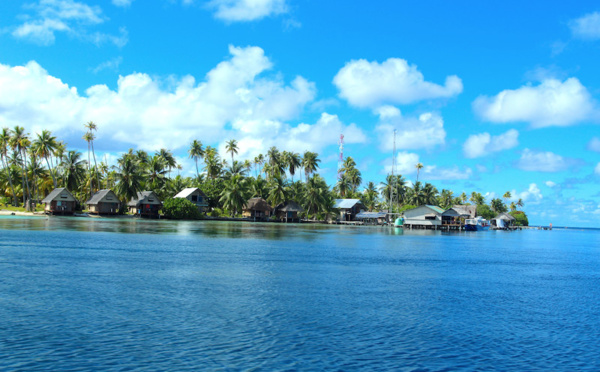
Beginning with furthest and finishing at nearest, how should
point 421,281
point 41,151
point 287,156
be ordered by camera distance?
point 287,156 < point 41,151 < point 421,281

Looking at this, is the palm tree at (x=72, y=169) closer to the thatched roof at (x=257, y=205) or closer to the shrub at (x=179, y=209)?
the shrub at (x=179, y=209)

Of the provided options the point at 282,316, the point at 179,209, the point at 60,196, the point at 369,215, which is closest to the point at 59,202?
the point at 60,196

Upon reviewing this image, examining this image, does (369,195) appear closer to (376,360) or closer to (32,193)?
(32,193)

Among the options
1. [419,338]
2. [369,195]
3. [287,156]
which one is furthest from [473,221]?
[419,338]

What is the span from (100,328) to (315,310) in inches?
258

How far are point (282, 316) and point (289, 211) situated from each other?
92721mm

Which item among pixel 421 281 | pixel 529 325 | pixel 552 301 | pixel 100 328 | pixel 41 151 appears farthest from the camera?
pixel 41 151

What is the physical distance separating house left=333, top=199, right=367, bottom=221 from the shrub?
37.3m

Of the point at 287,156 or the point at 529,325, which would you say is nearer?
the point at 529,325

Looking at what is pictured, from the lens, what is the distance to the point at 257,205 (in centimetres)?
10350

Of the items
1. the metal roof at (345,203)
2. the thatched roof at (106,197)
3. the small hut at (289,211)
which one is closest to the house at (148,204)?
the thatched roof at (106,197)

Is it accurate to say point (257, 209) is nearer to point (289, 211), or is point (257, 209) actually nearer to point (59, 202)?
point (289, 211)

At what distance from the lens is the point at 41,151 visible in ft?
276

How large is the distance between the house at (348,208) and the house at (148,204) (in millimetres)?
42509
